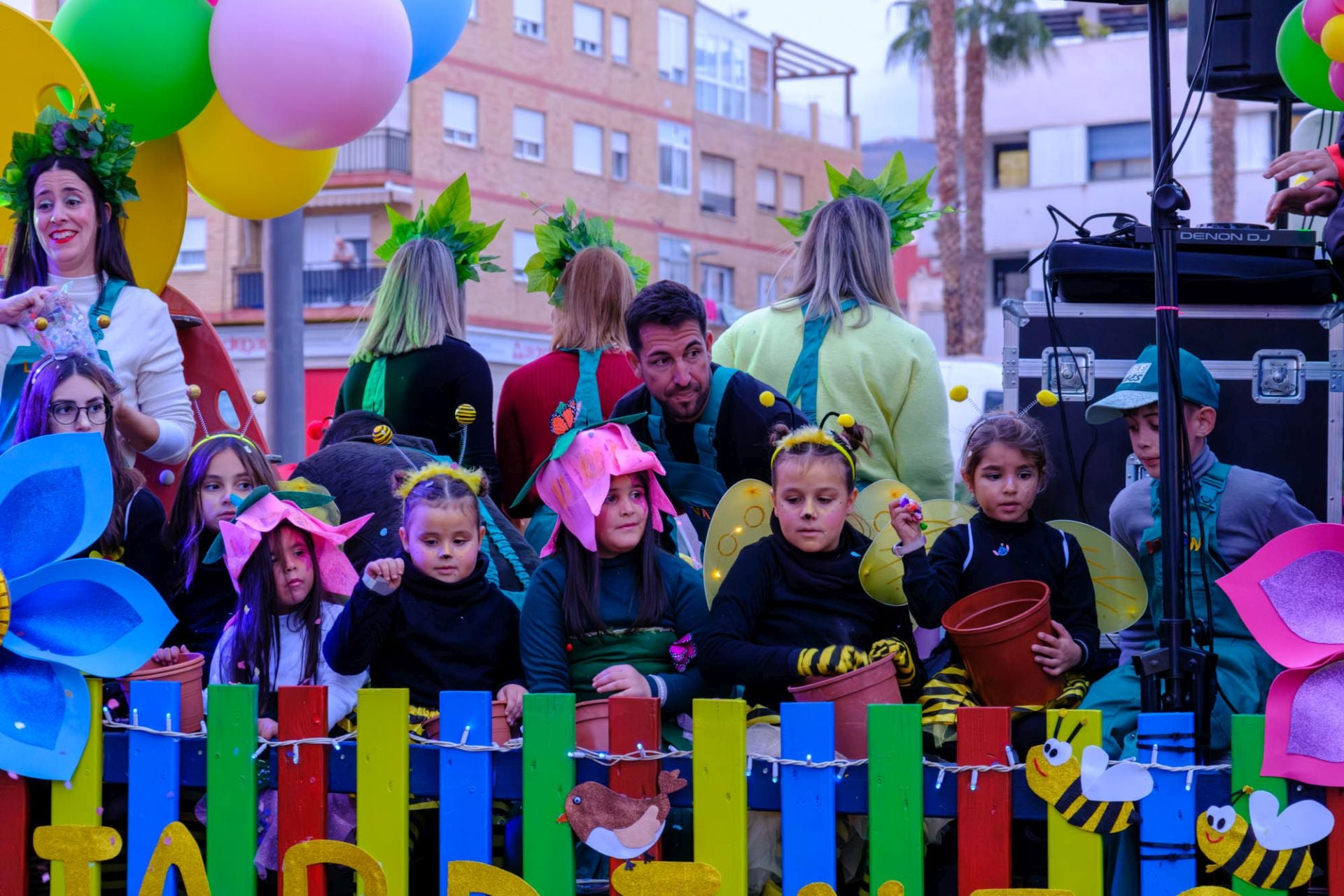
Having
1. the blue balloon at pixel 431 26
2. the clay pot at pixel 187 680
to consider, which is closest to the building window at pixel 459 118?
the blue balloon at pixel 431 26

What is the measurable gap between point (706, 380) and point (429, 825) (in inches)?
53.7

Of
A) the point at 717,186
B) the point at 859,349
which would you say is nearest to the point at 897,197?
the point at 859,349

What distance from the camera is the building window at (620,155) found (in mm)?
32594

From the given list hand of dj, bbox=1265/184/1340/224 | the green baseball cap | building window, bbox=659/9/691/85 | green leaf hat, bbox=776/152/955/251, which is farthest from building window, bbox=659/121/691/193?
the green baseball cap

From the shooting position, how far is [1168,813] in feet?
9.23


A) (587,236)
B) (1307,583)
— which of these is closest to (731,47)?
(587,236)

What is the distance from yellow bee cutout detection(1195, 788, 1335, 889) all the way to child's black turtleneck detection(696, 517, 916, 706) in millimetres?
869

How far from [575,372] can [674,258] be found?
29.6 meters

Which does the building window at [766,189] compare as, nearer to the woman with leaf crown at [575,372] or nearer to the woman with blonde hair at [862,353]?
the woman with leaf crown at [575,372]

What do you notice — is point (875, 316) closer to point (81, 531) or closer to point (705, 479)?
point (705, 479)

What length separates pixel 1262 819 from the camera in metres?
2.76

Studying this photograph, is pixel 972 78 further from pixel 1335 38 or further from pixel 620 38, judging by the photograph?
pixel 1335 38

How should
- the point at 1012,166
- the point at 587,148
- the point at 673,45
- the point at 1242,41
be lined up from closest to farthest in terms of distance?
the point at 1242,41, the point at 587,148, the point at 1012,166, the point at 673,45

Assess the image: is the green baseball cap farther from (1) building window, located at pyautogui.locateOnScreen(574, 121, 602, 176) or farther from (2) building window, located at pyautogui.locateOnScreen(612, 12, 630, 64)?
(2) building window, located at pyautogui.locateOnScreen(612, 12, 630, 64)
